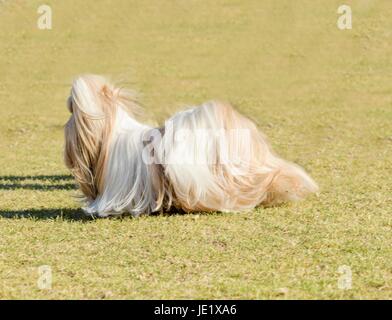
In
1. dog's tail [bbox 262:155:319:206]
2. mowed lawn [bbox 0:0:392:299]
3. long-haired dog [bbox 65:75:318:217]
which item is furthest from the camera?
dog's tail [bbox 262:155:319:206]

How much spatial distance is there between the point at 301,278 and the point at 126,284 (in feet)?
4.04

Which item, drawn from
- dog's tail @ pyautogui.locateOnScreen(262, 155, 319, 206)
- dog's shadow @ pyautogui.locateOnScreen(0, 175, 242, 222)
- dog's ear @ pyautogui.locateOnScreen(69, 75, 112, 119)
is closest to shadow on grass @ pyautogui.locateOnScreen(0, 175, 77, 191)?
dog's shadow @ pyautogui.locateOnScreen(0, 175, 242, 222)

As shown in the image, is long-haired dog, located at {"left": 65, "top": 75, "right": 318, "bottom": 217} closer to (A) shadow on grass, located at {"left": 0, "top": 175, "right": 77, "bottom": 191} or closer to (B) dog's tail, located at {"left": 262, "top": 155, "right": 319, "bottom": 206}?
(B) dog's tail, located at {"left": 262, "top": 155, "right": 319, "bottom": 206}

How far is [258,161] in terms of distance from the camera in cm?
849

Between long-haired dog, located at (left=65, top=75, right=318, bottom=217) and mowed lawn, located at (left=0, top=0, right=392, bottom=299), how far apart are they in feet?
0.63

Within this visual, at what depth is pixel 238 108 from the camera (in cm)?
889

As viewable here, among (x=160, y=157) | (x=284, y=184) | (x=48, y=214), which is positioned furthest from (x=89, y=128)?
(x=284, y=184)

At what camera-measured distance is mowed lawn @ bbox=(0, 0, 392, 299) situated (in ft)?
20.5

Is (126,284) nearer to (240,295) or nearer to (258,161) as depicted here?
(240,295)

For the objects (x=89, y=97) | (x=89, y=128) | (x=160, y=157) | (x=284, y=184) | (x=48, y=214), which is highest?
(x=89, y=97)

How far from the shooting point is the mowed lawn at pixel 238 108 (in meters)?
6.24

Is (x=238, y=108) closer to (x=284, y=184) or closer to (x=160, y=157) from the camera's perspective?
(x=284, y=184)

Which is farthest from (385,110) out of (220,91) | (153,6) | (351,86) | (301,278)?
(301,278)

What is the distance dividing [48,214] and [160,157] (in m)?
1.45
